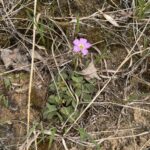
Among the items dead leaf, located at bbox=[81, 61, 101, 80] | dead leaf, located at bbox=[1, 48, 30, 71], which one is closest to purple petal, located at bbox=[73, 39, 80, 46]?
dead leaf, located at bbox=[81, 61, 101, 80]

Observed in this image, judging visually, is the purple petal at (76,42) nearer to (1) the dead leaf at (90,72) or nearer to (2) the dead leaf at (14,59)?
(1) the dead leaf at (90,72)

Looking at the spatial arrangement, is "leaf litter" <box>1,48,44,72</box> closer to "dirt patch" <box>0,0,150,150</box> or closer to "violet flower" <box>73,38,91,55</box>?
"dirt patch" <box>0,0,150,150</box>

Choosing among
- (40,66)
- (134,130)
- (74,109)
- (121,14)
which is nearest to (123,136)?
(134,130)

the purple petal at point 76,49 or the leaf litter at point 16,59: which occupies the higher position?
the purple petal at point 76,49

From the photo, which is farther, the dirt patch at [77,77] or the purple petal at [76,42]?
the purple petal at [76,42]

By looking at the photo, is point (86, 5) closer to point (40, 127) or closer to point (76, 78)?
point (76, 78)

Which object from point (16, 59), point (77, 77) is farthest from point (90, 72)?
point (16, 59)

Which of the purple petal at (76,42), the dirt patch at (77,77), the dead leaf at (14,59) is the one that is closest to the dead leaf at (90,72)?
the dirt patch at (77,77)
